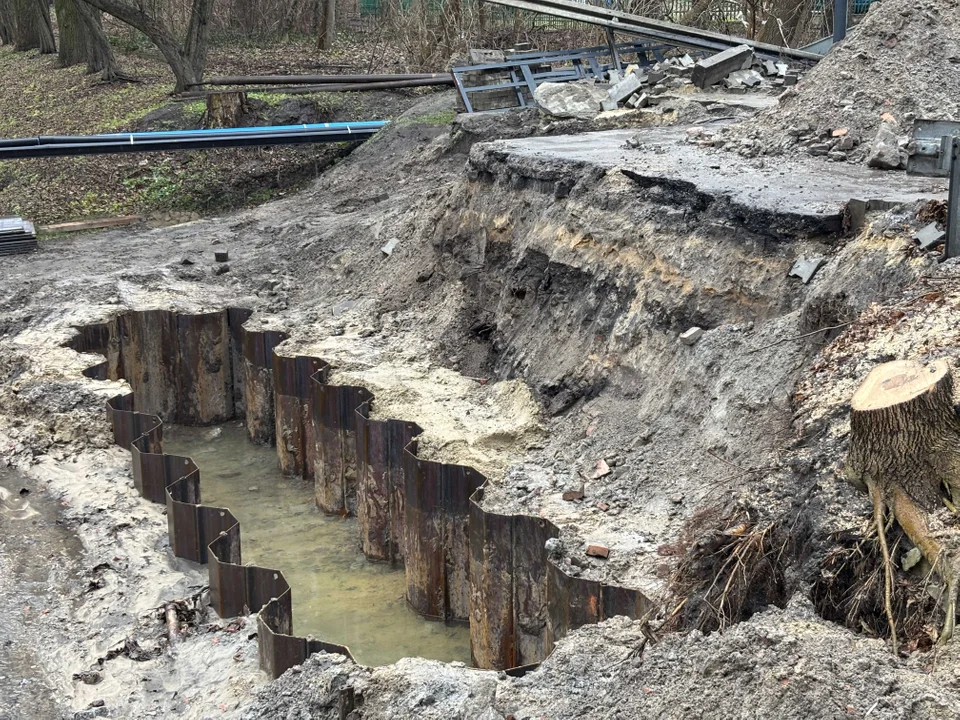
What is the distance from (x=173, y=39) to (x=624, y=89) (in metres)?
12.4

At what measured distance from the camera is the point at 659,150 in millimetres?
14094

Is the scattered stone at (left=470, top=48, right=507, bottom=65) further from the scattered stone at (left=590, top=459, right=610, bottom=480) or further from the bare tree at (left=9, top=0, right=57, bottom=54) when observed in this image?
the bare tree at (left=9, top=0, right=57, bottom=54)

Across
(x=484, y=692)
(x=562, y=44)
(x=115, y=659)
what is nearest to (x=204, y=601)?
(x=115, y=659)

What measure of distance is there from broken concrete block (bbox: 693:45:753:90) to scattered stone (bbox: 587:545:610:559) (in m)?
11.1

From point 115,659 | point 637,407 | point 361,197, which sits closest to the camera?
point 115,659

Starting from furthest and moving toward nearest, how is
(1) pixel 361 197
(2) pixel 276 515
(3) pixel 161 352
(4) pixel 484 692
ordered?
(1) pixel 361 197 → (3) pixel 161 352 → (2) pixel 276 515 → (4) pixel 484 692

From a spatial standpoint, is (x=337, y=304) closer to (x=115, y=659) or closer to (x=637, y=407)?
(x=637, y=407)

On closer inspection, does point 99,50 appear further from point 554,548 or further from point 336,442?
point 554,548

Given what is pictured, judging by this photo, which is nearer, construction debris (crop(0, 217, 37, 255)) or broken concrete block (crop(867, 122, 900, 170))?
broken concrete block (crop(867, 122, 900, 170))

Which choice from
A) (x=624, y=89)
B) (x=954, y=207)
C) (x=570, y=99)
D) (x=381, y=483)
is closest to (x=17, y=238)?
(x=570, y=99)

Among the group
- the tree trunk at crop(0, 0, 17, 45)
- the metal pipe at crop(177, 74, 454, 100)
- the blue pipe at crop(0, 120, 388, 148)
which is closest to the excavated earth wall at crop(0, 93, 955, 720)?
the blue pipe at crop(0, 120, 388, 148)

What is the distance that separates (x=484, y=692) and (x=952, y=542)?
2.87 meters

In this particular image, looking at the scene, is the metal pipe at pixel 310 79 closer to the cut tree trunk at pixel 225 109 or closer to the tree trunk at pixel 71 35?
the cut tree trunk at pixel 225 109

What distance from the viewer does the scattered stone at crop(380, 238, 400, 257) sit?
16672 millimetres
